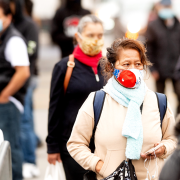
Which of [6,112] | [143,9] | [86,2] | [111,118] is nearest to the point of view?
[111,118]

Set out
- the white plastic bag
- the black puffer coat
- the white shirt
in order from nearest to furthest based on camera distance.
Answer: the white plastic bag < the white shirt < the black puffer coat

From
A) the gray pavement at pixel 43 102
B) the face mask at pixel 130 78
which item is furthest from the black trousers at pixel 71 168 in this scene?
the face mask at pixel 130 78

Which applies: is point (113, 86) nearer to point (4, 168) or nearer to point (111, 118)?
point (111, 118)

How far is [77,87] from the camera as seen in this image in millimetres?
3189

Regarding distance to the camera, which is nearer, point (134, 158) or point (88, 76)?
point (134, 158)

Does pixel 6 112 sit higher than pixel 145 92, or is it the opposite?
pixel 145 92

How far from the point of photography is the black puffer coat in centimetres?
633

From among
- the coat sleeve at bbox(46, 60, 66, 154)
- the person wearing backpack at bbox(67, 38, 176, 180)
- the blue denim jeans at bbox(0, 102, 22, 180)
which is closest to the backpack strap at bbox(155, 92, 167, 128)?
the person wearing backpack at bbox(67, 38, 176, 180)

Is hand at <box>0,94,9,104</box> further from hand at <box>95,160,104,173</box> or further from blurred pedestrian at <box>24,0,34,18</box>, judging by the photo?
blurred pedestrian at <box>24,0,34,18</box>

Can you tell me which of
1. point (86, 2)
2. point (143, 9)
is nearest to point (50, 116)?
point (143, 9)

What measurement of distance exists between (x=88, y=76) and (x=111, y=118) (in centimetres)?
88

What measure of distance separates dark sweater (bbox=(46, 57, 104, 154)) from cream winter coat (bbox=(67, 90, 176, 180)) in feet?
2.21

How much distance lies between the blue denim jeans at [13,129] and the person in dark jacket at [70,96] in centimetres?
84

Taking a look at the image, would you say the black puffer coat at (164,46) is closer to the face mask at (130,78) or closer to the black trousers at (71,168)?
the black trousers at (71,168)
